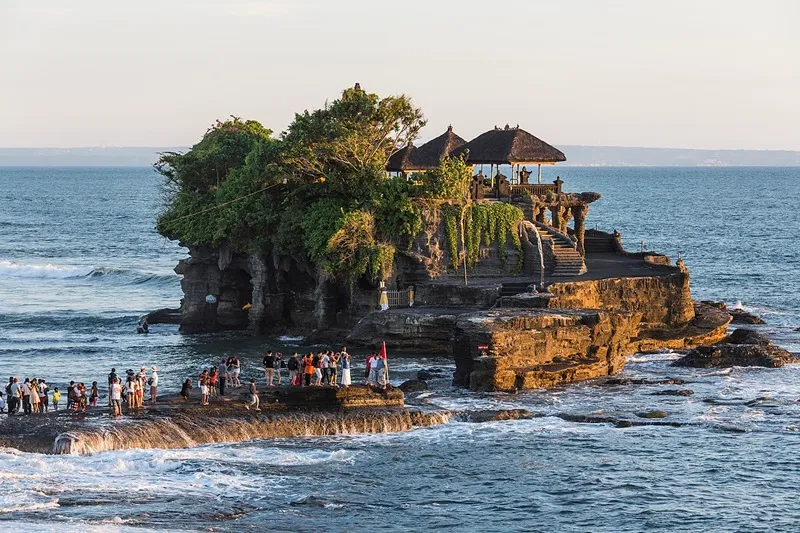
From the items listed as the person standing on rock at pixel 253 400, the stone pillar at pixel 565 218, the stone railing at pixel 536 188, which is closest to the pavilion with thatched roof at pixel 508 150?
the stone railing at pixel 536 188

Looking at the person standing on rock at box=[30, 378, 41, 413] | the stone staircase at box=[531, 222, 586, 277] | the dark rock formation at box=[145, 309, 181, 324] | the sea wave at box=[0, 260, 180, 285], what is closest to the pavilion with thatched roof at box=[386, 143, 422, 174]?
the stone staircase at box=[531, 222, 586, 277]

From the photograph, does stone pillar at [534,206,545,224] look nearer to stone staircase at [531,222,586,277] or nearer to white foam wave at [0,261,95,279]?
stone staircase at [531,222,586,277]

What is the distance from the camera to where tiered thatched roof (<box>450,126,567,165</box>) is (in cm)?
6481

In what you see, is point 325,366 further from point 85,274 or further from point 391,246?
point 85,274

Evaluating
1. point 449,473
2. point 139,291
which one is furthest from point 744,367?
point 139,291

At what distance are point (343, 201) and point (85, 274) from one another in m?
39.6

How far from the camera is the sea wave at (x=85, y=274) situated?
305ft

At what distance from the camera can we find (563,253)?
205ft

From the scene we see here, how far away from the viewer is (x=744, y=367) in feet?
178

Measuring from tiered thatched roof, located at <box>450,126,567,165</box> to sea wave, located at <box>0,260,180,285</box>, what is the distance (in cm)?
3270

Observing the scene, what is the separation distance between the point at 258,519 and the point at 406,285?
88.4 ft

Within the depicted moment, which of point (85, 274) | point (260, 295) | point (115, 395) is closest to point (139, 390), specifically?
point (115, 395)

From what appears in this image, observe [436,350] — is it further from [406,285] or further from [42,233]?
[42,233]

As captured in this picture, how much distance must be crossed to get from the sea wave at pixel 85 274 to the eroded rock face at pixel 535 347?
45.1 m
